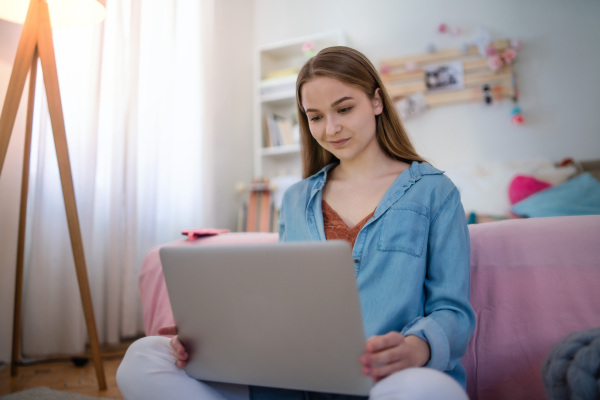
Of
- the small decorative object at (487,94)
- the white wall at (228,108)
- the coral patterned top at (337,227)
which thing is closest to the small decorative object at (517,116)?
the small decorative object at (487,94)

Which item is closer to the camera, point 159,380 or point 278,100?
point 159,380

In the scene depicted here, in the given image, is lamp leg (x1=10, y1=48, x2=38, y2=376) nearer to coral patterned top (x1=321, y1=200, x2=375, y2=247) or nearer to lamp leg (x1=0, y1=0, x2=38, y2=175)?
lamp leg (x1=0, y1=0, x2=38, y2=175)

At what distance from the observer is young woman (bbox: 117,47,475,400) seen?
0.63 m

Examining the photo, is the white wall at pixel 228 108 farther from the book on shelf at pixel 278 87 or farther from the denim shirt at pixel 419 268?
the denim shirt at pixel 419 268

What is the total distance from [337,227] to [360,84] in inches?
11.9

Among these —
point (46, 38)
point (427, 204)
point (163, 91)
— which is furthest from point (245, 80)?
point (427, 204)

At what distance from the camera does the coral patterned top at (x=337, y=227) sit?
880 millimetres

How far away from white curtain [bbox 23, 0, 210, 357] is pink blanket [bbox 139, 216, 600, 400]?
1.46 m

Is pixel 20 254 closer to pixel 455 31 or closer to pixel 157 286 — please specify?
pixel 157 286

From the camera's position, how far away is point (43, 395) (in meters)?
1.23

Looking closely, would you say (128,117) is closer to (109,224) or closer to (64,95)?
(64,95)

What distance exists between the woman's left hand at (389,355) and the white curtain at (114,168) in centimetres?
148

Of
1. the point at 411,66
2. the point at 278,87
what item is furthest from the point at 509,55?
the point at 278,87

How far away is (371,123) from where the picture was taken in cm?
95
